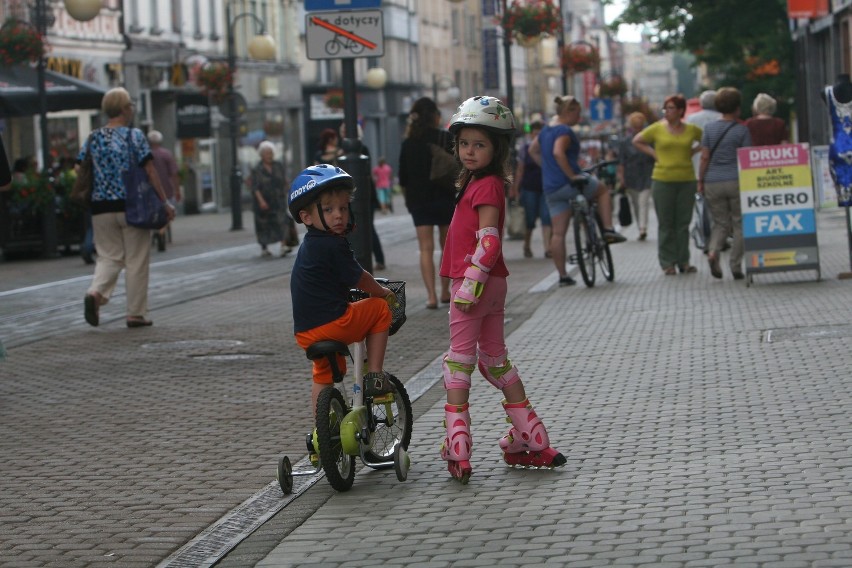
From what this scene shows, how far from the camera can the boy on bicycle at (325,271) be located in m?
7.02

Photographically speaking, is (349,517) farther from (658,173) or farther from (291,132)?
(291,132)

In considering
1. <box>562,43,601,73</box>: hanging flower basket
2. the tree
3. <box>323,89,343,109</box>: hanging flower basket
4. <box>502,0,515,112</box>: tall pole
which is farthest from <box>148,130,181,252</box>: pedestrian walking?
<box>323,89,343,109</box>: hanging flower basket

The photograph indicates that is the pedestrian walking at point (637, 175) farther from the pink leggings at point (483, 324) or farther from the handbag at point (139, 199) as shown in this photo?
the pink leggings at point (483, 324)

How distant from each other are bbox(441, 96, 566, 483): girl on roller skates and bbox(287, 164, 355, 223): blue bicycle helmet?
0.51 m

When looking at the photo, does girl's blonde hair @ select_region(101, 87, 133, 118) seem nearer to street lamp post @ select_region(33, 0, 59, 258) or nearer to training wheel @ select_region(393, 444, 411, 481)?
training wheel @ select_region(393, 444, 411, 481)

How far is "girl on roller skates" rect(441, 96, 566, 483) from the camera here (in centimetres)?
702

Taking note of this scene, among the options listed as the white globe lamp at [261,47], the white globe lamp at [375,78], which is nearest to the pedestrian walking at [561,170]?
the white globe lamp at [261,47]

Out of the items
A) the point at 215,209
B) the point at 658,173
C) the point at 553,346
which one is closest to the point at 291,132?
the point at 215,209

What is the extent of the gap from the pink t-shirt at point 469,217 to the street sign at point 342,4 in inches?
246

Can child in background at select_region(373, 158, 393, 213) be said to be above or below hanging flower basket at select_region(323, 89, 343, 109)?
below

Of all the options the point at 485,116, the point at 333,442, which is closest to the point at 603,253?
the point at 485,116

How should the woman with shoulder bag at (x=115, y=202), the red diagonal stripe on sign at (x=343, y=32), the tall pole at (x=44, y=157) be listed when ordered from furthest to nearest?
the tall pole at (x=44, y=157)
the woman with shoulder bag at (x=115, y=202)
the red diagonal stripe on sign at (x=343, y=32)

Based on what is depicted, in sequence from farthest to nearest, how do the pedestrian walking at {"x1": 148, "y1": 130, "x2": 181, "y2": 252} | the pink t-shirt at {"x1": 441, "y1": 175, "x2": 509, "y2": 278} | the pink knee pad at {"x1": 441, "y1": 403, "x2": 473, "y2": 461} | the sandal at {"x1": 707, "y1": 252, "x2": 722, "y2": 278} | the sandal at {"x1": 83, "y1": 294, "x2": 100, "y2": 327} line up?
the pedestrian walking at {"x1": 148, "y1": 130, "x2": 181, "y2": 252} < the sandal at {"x1": 707, "y1": 252, "x2": 722, "y2": 278} < the sandal at {"x1": 83, "y1": 294, "x2": 100, "y2": 327} < the pink t-shirt at {"x1": 441, "y1": 175, "x2": 509, "y2": 278} < the pink knee pad at {"x1": 441, "y1": 403, "x2": 473, "y2": 461}

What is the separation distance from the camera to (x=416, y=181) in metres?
15.0
